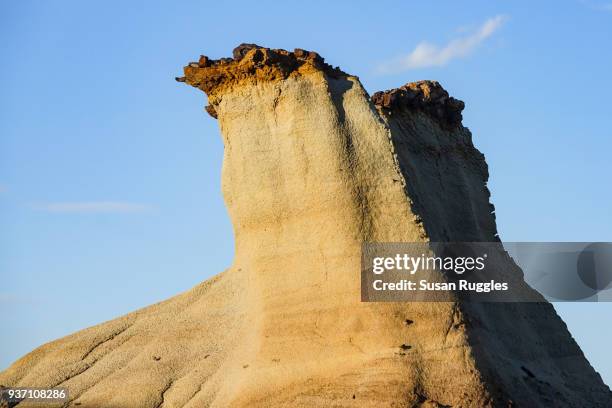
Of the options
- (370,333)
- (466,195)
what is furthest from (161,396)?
(466,195)

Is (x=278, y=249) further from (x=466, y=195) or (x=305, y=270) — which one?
(x=466, y=195)

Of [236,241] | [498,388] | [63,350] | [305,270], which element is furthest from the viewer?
[63,350]

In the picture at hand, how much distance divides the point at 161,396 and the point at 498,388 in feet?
19.1

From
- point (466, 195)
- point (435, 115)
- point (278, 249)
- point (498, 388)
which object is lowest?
point (498, 388)

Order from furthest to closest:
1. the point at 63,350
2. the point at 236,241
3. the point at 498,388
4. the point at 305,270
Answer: the point at 63,350, the point at 236,241, the point at 305,270, the point at 498,388

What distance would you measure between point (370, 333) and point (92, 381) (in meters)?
5.95

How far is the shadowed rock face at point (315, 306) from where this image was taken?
16.6m

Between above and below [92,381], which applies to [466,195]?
above

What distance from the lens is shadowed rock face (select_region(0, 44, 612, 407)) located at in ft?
54.5

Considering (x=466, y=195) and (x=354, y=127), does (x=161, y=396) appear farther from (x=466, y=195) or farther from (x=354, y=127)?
(x=466, y=195)

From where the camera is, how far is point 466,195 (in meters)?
21.4

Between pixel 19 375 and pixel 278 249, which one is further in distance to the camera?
pixel 19 375

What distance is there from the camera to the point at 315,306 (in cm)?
1759

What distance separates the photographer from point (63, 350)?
21406 mm
